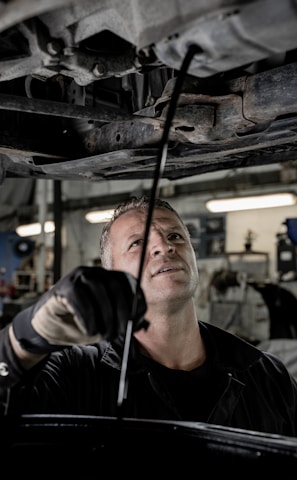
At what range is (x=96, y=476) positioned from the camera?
1.21 metres

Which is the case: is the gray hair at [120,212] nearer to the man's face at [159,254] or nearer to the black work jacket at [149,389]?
the man's face at [159,254]

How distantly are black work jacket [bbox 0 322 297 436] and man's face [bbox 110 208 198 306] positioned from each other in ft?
0.72

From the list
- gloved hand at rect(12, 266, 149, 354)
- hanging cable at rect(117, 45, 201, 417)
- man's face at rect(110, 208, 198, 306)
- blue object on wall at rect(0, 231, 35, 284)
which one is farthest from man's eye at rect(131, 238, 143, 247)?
blue object on wall at rect(0, 231, 35, 284)

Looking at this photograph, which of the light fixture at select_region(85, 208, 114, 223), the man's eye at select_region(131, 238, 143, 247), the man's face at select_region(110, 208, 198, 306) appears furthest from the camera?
the light fixture at select_region(85, 208, 114, 223)

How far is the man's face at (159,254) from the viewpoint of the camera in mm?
1800

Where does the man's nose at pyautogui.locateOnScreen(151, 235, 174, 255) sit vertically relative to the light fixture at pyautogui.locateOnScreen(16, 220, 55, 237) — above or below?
below

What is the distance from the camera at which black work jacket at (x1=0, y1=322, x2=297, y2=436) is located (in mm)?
1667

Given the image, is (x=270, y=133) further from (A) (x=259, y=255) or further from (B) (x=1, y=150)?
(A) (x=259, y=255)

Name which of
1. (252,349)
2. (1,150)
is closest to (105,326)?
(252,349)

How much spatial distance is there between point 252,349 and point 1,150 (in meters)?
1.10

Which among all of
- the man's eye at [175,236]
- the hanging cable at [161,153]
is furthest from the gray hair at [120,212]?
the hanging cable at [161,153]

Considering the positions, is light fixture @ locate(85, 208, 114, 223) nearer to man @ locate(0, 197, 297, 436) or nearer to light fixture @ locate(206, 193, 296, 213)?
light fixture @ locate(206, 193, 296, 213)

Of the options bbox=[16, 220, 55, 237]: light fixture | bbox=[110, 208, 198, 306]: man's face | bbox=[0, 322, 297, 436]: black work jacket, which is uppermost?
bbox=[16, 220, 55, 237]: light fixture

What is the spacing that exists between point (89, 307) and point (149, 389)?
75 cm
